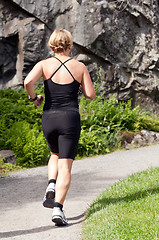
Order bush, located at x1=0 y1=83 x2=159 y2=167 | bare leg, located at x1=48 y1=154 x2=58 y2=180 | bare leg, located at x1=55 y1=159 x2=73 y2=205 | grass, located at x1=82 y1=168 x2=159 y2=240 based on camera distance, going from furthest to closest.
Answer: bush, located at x1=0 y1=83 x2=159 y2=167
bare leg, located at x1=48 y1=154 x2=58 y2=180
bare leg, located at x1=55 y1=159 x2=73 y2=205
grass, located at x1=82 y1=168 x2=159 y2=240

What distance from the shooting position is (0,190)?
607cm

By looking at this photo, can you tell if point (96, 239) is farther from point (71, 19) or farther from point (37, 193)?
point (71, 19)

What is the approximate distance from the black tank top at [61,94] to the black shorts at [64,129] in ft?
0.25

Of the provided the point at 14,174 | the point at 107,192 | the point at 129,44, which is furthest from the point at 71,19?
the point at 107,192

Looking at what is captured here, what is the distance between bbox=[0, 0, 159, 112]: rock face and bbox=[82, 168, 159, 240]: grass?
7269mm

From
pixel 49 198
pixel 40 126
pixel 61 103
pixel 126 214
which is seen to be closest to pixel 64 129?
pixel 61 103

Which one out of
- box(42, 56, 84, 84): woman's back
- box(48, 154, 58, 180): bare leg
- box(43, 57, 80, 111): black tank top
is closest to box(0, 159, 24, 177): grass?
box(48, 154, 58, 180): bare leg

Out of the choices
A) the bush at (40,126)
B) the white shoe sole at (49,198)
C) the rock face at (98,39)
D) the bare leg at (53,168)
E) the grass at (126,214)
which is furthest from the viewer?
the rock face at (98,39)

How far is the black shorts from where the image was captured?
13.0ft

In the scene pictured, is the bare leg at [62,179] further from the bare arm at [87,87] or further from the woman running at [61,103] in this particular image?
the bare arm at [87,87]

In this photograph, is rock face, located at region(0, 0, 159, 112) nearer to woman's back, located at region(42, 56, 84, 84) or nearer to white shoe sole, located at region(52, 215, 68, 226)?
woman's back, located at region(42, 56, 84, 84)

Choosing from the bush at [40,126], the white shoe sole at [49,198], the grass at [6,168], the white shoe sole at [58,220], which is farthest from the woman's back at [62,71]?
the bush at [40,126]

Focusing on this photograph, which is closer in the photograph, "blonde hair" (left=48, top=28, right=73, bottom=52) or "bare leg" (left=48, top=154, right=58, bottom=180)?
"blonde hair" (left=48, top=28, right=73, bottom=52)

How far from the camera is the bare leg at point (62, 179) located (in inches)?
156
